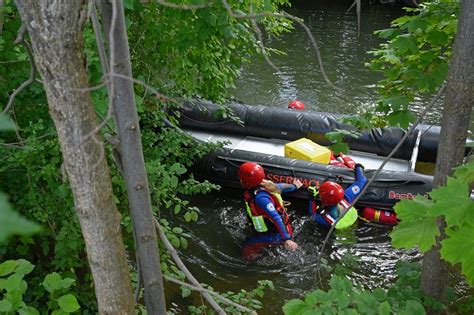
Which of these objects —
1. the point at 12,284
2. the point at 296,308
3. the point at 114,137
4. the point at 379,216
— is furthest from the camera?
the point at 379,216

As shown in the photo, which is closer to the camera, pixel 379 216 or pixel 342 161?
pixel 379 216

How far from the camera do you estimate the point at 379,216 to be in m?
7.00

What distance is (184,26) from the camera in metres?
3.72

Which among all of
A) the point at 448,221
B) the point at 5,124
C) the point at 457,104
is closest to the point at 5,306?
the point at 5,124

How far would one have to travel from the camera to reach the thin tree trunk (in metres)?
1.48

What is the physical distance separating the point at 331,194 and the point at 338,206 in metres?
0.29

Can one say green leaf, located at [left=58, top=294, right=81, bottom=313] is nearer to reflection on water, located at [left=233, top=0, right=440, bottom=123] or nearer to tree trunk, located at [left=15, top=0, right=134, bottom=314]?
tree trunk, located at [left=15, top=0, right=134, bottom=314]

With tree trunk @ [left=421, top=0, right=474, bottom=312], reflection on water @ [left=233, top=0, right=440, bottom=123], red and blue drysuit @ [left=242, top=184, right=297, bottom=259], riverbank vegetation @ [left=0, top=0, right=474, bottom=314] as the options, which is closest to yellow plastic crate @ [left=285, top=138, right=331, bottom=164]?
red and blue drysuit @ [left=242, top=184, right=297, bottom=259]

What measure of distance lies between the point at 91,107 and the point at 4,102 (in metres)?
2.01

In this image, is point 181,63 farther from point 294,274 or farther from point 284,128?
point 284,128

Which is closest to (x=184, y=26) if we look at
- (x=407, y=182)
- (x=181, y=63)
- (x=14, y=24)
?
(x=181, y=63)

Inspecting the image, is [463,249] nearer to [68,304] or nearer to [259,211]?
[68,304]

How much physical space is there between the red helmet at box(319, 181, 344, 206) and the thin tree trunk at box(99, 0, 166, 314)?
4715 millimetres

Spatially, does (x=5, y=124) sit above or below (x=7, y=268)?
above
